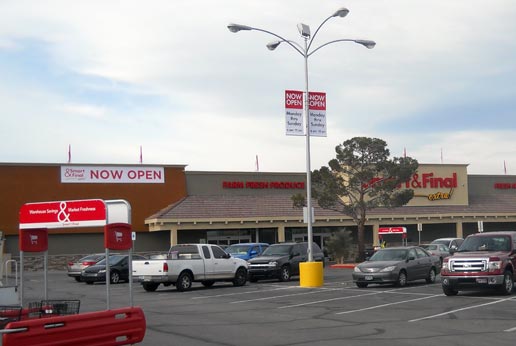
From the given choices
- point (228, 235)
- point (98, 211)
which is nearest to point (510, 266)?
point (98, 211)

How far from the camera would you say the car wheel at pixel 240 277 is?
27.0m

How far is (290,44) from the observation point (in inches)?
998

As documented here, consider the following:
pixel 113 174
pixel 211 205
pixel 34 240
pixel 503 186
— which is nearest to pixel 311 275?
pixel 34 240

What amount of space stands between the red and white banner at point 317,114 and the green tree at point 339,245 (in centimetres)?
1772

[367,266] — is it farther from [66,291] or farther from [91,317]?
[91,317]

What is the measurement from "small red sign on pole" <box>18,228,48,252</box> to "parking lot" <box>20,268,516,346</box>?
8.77ft

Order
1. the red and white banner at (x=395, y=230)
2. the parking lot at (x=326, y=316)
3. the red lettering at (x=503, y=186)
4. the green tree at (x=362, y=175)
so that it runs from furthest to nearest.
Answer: the red lettering at (x=503, y=186), the red and white banner at (x=395, y=230), the green tree at (x=362, y=175), the parking lot at (x=326, y=316)

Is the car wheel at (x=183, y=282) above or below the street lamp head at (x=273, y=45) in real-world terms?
below

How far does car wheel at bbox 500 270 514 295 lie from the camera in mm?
18859

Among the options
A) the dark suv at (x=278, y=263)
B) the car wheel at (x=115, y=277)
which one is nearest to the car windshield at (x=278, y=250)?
the dark suv at (x=278, y=263)

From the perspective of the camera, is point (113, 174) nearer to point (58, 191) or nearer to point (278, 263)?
point (58, 191)

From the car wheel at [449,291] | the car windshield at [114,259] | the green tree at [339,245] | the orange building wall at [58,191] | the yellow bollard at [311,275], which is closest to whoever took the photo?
the car wheel at [449,291]

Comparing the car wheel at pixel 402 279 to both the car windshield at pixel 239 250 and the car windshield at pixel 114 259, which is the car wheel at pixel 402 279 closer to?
the car windshield at pixel 239 250

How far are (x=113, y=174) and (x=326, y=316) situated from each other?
3396 cm
